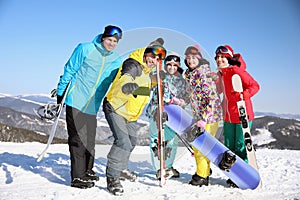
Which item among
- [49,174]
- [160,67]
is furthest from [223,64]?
[49,174]

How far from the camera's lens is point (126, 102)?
3512mm

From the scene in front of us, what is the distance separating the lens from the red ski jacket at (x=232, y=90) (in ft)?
13.3

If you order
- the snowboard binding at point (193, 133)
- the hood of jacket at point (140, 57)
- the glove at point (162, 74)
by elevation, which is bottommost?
the snowboard binding at point (193, 133)

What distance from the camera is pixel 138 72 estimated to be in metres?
3.31

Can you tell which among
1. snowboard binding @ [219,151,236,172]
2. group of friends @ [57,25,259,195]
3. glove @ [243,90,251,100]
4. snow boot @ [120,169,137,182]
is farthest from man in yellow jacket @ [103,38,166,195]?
glove @ [243,90,251,100]

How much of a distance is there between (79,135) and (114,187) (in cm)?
80

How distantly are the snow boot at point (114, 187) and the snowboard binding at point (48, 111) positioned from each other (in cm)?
107

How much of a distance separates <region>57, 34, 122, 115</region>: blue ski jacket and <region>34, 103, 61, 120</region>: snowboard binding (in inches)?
8.0

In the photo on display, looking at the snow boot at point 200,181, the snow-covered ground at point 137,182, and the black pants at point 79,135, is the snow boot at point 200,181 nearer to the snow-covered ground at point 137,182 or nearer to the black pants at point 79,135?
the snow-covered ground at point 137,182

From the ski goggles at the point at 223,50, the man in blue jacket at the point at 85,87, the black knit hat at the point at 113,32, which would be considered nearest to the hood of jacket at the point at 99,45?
the man in blue jacket at the point at 85,87

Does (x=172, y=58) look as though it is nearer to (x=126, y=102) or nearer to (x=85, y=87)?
(x=126, y=102)

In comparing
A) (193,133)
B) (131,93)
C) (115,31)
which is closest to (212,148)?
(193,133)

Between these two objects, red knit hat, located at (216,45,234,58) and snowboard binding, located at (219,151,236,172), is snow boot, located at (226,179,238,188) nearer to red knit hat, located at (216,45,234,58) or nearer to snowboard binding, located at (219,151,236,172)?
snowboard binding, located at (219,151,236,172)

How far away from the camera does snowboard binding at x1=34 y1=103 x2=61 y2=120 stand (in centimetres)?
395
